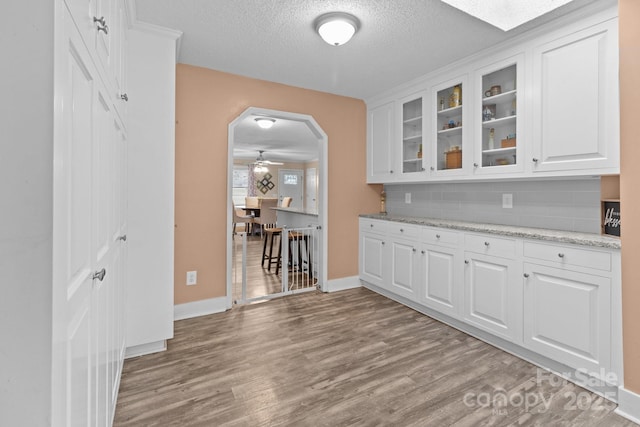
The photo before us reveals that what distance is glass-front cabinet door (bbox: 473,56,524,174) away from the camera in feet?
7.89

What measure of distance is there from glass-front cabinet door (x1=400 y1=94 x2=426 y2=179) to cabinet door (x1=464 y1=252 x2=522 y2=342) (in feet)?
3.81

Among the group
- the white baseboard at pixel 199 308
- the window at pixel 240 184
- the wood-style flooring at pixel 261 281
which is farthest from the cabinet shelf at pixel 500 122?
the window at pixel 240 184

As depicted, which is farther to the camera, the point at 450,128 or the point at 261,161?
the point at 261,161

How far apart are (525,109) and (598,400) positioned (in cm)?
194

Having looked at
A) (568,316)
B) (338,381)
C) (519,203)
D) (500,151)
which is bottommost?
(338,381)

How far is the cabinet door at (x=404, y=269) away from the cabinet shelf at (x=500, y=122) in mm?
1257

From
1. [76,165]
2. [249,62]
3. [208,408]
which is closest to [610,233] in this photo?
[208,408]

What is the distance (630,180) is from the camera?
1.63 meters

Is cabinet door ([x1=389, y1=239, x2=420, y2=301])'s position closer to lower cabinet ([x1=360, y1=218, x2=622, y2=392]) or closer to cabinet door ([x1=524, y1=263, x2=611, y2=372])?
lower cabinet ([x1=360, y1=218, x2=622, y2=392])

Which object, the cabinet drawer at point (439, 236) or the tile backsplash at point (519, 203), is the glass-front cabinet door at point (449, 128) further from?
the cabinet drawer at point (439, 236)

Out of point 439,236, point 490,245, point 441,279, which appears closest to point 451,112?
point 439,236

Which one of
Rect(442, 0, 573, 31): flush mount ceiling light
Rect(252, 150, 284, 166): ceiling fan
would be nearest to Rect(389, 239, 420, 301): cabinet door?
Rect(442, 0, 573, 31): flush mount ceiling light

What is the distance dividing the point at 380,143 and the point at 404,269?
5.04 ft

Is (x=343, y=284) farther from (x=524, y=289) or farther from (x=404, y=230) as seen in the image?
(x=524, y=289)
